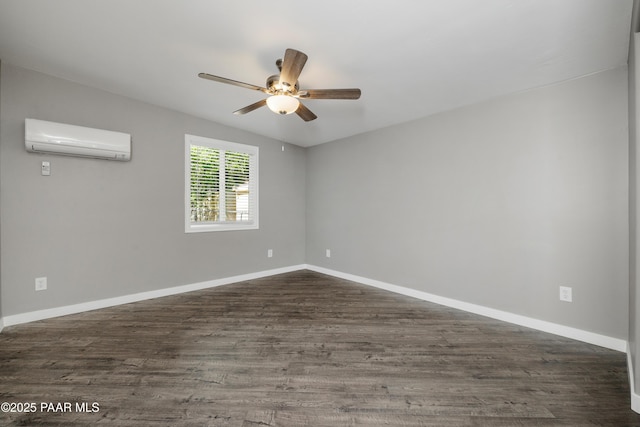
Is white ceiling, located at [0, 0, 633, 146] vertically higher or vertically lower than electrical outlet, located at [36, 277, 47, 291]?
higher

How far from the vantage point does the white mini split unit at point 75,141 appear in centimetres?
260

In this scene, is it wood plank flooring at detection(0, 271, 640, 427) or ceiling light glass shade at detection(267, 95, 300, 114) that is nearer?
wood plank flooring at detection(0, 271, 640, 427)

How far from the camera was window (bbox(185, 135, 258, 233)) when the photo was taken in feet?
12.7

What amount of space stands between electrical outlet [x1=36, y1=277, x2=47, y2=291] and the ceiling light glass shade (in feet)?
9.61

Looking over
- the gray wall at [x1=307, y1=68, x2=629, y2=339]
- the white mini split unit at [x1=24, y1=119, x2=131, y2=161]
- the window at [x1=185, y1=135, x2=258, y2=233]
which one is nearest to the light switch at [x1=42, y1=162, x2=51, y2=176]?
the white mini split unit at [x1=24, y1=119, x2=131, y2=161]

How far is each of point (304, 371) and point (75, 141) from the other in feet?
10.4

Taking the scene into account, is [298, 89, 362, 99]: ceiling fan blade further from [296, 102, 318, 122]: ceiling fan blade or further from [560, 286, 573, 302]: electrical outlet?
[560, 286, 573, 302]: electrical outlet

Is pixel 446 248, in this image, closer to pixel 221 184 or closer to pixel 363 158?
pixel 363 158

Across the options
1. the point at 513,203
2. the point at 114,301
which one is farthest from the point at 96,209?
the point at 513,203

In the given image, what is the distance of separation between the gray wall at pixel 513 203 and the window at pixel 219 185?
5.93 feet

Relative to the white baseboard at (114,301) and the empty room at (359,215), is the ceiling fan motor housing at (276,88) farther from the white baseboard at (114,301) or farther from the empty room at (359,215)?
the white baseboard at (114,301)

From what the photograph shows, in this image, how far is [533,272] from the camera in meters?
2.63

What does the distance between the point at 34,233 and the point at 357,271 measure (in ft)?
12.7

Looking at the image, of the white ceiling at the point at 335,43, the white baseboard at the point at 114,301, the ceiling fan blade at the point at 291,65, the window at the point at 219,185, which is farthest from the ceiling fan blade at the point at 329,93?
the white baseboard at the point at 114,301
